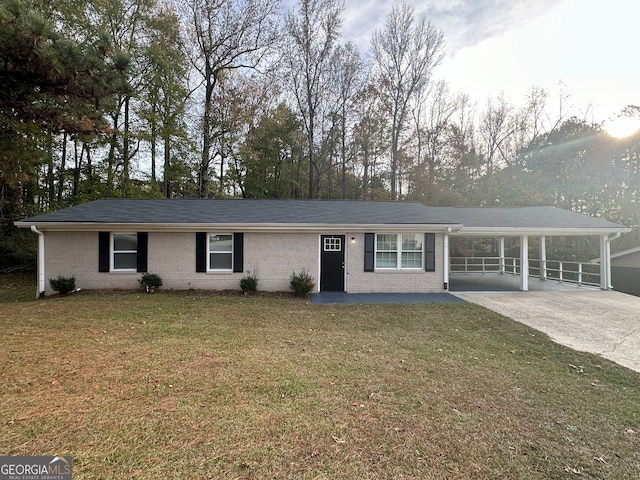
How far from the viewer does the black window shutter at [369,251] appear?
10047 mm

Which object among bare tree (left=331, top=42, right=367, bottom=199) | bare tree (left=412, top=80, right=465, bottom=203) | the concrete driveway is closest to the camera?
the concrete driveway

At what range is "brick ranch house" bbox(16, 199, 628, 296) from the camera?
9.62 metres

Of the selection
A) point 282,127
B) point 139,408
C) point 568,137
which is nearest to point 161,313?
point 139,408

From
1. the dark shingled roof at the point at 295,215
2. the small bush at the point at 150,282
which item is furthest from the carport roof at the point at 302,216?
the small bush at the point at 150,282

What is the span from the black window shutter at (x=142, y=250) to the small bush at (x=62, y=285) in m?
1.94

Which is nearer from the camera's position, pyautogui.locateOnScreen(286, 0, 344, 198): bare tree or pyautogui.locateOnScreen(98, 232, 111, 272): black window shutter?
pyautogui.locateOnScreen(98, 232, 111, 272): black window shutter

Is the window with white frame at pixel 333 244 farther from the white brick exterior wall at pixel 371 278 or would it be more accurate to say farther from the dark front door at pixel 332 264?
the white brick exterior wall at pixel 371 278

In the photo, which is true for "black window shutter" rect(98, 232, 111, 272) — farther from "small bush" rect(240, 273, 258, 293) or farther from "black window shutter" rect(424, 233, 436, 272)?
"black window shutter" rect(424, 233, 436, 272)

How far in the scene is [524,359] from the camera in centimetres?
474

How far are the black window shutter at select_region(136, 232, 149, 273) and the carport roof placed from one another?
0.56m

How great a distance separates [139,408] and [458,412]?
341cm

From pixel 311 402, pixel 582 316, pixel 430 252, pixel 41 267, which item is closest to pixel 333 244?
pixel 430 252

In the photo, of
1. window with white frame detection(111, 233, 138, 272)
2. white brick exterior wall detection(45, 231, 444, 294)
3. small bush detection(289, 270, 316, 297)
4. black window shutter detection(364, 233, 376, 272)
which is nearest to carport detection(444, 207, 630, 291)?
white brick exterior wall detection(45, 231, 444, 294)

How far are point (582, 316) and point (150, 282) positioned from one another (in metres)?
12.3
